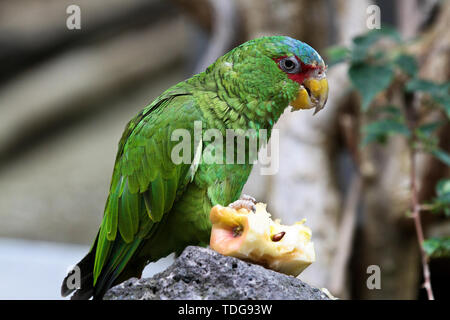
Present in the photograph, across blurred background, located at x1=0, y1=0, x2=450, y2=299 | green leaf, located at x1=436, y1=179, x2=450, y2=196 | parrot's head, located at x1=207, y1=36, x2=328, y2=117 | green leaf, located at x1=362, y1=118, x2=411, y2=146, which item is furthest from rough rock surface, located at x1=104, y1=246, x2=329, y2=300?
blurred background, located at x1=0, y1=0, x2=450, y2=299

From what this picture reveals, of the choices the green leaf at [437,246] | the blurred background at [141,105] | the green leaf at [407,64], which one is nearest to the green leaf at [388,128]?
the green leaf at [407,64]

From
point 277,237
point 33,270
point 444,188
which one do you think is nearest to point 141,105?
point 33,270

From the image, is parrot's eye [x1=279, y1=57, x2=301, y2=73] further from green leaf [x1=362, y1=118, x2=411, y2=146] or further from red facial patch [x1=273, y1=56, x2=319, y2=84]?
green leaf [x1=362, y1=118, x2=411, y2=146]

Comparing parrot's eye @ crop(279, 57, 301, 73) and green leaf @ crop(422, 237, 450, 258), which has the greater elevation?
parrot's eye @ crop(279, 57, 301, 73)

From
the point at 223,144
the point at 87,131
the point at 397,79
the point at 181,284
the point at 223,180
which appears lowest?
the point at 181,284

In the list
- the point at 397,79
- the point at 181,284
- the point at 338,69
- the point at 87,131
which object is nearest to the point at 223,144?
the point at 181,284

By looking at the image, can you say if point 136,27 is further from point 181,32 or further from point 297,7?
point 297,7

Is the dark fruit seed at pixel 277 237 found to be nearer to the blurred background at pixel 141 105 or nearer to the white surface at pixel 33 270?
the blurred background at pixel 141 105
